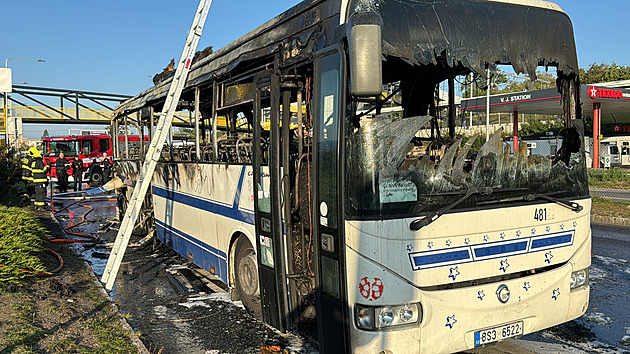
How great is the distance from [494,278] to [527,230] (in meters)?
0.50

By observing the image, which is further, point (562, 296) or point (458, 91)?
point (458, 91)

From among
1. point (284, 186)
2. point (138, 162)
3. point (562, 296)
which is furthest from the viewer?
point (138, 162)

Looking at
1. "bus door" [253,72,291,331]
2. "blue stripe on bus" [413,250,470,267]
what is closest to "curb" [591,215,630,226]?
"blue stripe on bus" [413,250,470,267]

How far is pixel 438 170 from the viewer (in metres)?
3.98

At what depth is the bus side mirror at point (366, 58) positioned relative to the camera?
11.4ft

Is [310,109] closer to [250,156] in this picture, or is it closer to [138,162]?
[250,156]

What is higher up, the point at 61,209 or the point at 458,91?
the point at 458,91

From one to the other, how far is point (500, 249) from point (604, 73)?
187 feet

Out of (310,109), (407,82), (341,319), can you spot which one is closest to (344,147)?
(310,109)

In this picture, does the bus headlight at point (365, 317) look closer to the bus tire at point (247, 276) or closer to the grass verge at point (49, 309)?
A: the bus tire at point (247, 276)

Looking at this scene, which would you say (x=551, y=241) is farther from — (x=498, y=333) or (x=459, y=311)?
(x=459, y=311)

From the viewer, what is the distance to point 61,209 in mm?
17969

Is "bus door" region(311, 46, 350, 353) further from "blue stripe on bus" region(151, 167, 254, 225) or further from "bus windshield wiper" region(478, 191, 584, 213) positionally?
"blue stripe on bus" region(151, 167, 254, 225)

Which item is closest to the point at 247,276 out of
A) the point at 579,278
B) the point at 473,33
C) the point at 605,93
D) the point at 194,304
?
the point at 194,304
